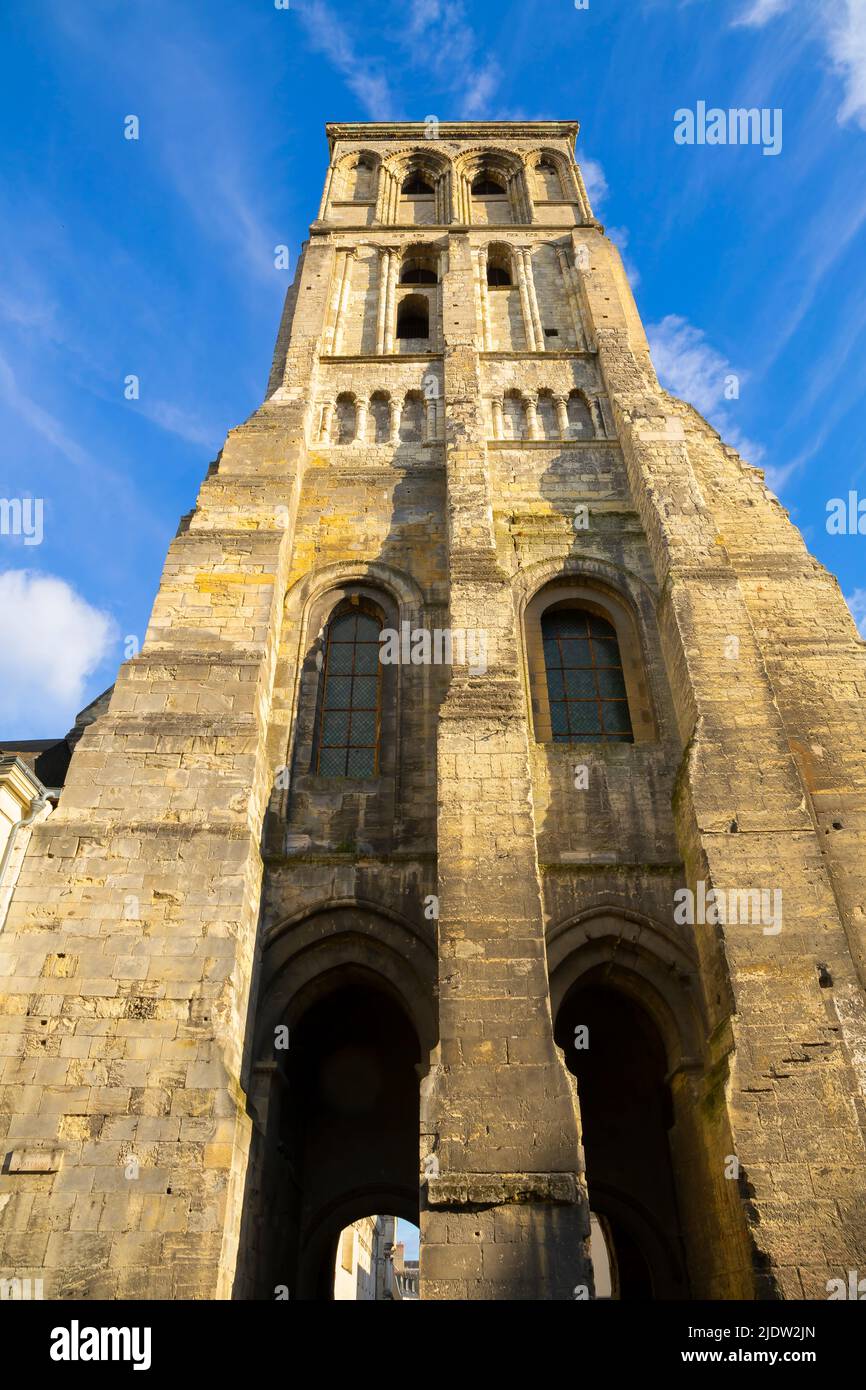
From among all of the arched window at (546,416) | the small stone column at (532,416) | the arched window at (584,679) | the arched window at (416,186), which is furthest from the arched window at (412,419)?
the arched window at (416,186)

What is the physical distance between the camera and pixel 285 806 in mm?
10188

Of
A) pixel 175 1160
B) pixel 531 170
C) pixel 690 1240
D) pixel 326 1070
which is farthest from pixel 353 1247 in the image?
pixel 531 170

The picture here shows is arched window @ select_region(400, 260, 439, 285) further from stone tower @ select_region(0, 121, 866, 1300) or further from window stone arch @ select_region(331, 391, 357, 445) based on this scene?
window stone arch @ select_region(331, 391, 357, 445)

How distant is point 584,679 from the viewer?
468 inches

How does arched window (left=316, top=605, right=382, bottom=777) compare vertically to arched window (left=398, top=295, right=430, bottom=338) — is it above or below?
below

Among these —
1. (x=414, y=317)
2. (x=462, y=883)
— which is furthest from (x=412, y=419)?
(x=462, y=883)

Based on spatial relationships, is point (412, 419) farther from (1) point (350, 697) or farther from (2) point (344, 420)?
(1) point (350, 697)

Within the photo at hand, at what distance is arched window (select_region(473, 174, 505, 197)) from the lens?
22.4m

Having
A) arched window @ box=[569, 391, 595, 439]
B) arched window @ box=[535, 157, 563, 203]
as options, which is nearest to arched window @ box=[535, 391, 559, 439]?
arched window @ box=[569, 391, 595, 439]

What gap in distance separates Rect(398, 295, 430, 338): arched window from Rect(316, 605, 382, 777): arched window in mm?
8957

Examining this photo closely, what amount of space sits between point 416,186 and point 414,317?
6.23 metres
